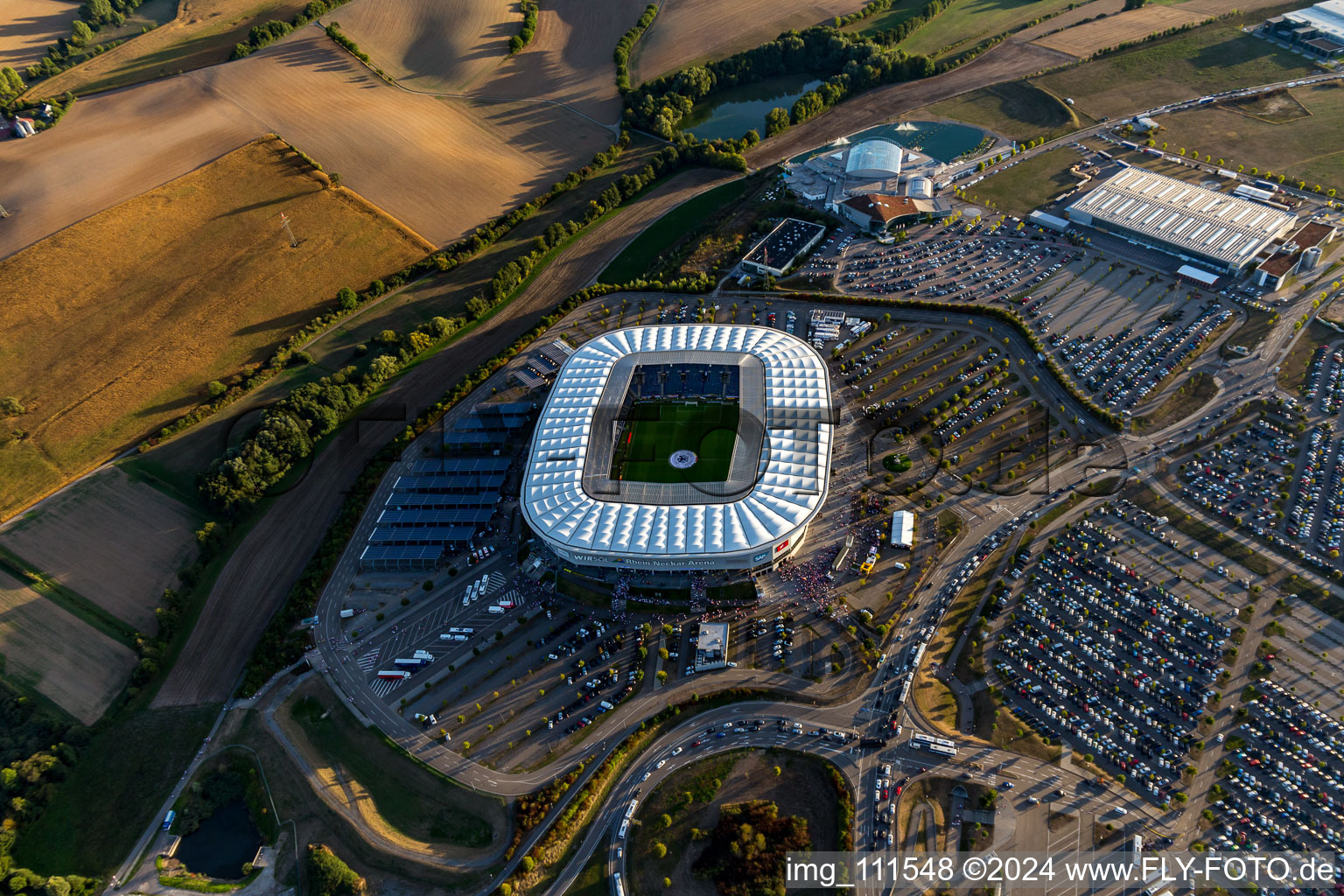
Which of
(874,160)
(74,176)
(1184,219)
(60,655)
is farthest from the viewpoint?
(74,176)

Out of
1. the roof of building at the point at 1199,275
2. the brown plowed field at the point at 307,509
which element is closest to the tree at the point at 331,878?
the brown plowed field at the point at 307,509

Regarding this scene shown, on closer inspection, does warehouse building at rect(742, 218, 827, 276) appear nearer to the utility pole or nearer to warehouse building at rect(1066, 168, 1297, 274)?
warehouse building at rect(1066, 168, 1297, 274)

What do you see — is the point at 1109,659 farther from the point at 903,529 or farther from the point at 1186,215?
the point at 1186,215

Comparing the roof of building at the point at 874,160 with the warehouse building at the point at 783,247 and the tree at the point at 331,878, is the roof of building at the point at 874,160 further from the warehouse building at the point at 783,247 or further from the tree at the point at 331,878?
the tree at the point at 331,878

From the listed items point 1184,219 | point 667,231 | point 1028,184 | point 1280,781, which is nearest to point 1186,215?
point 1184,219

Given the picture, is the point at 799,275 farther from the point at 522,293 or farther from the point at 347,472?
the point at 347,472
